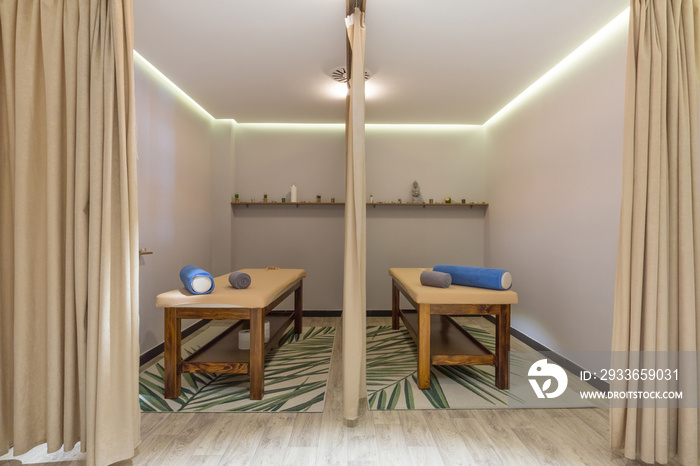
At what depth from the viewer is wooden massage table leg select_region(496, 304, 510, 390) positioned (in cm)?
225

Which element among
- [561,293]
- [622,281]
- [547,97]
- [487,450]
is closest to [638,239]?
[622,281]

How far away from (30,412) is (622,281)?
8.49 ft

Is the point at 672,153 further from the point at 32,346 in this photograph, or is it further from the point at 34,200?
the point at 32,346

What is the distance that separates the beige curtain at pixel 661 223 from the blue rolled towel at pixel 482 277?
723mm

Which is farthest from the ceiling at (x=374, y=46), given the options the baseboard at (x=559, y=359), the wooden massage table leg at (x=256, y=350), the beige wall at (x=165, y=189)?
the baseboard at (x=559, y=359)

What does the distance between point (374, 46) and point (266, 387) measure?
2406 mm

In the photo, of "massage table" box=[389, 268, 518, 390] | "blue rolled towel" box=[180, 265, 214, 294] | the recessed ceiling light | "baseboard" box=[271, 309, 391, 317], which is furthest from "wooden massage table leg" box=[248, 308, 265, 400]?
"baseboard" box=[271, 309, 391, 317]

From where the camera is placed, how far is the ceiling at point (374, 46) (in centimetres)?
204

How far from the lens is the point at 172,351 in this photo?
213 centimetres

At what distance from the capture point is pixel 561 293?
109 inches

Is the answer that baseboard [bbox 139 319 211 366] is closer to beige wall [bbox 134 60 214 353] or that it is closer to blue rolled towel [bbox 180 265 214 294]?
beige wall [bbox 134 60 214 353]

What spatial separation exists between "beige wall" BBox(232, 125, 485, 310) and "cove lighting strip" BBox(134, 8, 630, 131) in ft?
0.14

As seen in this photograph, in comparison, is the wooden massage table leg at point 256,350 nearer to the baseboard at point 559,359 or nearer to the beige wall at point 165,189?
the beige wall at point 165,189

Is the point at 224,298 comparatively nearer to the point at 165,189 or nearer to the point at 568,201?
the point at 165,189
